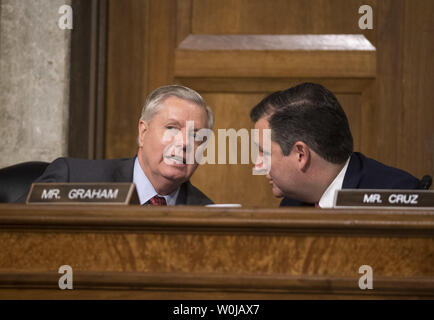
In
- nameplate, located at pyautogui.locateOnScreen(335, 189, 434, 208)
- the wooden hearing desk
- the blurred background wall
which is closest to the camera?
the wooden hearing desk

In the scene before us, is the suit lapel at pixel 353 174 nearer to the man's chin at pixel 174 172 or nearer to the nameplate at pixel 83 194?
the man's chin at pixel 174 172

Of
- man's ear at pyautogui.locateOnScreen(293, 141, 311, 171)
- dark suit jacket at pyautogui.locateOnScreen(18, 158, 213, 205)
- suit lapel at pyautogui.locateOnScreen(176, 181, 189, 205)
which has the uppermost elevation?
man's ear at pyautogui.locateOnScreen(293, 141, 311, 171)

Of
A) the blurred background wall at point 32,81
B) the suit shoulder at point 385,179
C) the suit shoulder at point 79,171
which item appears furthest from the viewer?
the blurred background wall at point 32,81

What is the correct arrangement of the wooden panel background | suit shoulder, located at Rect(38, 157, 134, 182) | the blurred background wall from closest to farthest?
suit shoulder, located at Rect(38, 157, 134, 182) → the blurred background wall → the wooden panel background

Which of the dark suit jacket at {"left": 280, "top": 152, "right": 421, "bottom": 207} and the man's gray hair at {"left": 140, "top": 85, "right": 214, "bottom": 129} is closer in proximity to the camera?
the dark suit jacket at {"left": 280, "top": 152, "right": 421, "bottom": 207}

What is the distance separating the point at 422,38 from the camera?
2211mm

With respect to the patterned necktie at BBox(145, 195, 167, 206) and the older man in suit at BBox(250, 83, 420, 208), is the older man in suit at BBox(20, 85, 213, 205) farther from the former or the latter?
the older man in suit at BBox(250, 83, 420, 208)

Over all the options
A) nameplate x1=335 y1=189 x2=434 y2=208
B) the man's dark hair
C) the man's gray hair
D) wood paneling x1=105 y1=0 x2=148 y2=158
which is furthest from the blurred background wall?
nameplate x1=335 y1=189 x2=434 y2=208

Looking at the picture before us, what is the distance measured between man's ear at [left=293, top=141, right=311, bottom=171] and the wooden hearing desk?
697 millimetres

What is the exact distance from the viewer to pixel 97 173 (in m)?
1.70

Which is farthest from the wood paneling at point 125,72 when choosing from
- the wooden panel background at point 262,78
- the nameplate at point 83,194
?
the nameplate at point 83,194

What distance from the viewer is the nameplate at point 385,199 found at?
3.28 feet

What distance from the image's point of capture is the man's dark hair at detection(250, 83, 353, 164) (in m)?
1.63

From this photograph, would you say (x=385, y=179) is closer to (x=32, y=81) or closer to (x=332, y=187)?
(x=332, y=187)
